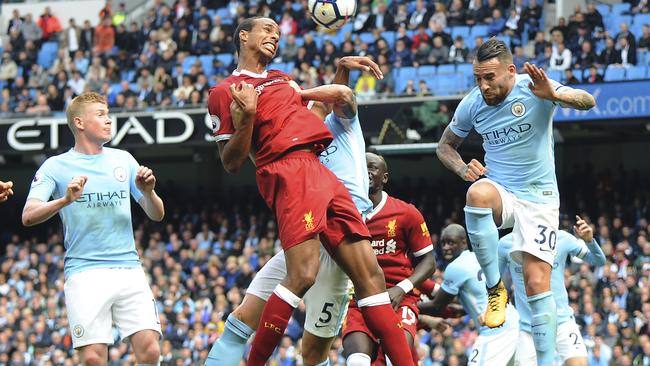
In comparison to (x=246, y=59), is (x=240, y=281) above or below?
below

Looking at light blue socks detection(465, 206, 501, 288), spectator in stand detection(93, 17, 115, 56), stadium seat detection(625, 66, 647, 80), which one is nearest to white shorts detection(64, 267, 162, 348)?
light blue socks detection(465, 206, 501, 288)

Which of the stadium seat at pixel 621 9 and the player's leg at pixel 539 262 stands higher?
the player's leg at pixel 539 262

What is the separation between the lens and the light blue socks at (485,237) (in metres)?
9.20

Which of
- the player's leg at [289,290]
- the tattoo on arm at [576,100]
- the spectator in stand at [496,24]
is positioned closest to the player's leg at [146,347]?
the player's leg at [289,290]

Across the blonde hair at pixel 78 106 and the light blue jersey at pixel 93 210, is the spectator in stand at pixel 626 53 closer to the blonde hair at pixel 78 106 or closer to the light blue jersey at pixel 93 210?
the blonde hair at pixel 78 106

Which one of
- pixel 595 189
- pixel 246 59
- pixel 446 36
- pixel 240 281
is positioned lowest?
pixel 240 281

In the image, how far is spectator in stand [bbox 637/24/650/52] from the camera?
22109 mm

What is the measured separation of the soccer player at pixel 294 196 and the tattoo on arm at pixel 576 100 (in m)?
1.68

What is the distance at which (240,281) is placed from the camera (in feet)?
74.5

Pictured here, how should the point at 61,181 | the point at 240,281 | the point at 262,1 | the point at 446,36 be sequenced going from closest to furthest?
the point at 61,181 < the point at 240,281 < the point at 446,36 < the point at 262,1

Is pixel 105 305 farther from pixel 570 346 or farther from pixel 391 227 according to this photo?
pixel 570 346

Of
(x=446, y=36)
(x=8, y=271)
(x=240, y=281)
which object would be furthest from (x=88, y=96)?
(x=8, y=271)

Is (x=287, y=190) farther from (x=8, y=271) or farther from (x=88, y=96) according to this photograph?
(x=8, y=271)

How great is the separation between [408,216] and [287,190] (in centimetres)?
238
